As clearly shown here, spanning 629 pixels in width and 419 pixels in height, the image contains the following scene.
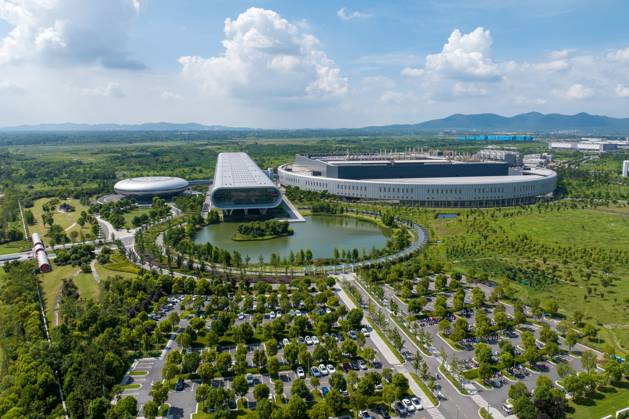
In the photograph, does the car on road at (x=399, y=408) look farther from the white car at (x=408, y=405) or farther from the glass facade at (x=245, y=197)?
the glass facade at (x=245, y=197)

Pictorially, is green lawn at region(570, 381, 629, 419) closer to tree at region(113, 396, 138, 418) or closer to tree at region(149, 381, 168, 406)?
tree at region(149, 381, 168, 406)

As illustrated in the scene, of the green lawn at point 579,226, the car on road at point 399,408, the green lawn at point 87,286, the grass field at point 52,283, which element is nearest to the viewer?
the car on road at point 399,408

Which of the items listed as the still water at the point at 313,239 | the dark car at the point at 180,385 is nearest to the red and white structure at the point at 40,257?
the still water at the point at 313,239

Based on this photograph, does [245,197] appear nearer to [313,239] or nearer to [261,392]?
[313,239]

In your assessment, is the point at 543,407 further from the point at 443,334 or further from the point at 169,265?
the point at 169,265

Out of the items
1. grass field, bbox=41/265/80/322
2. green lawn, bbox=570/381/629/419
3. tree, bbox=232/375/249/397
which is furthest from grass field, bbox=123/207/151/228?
green lawn, bbox=570/381/629/419
